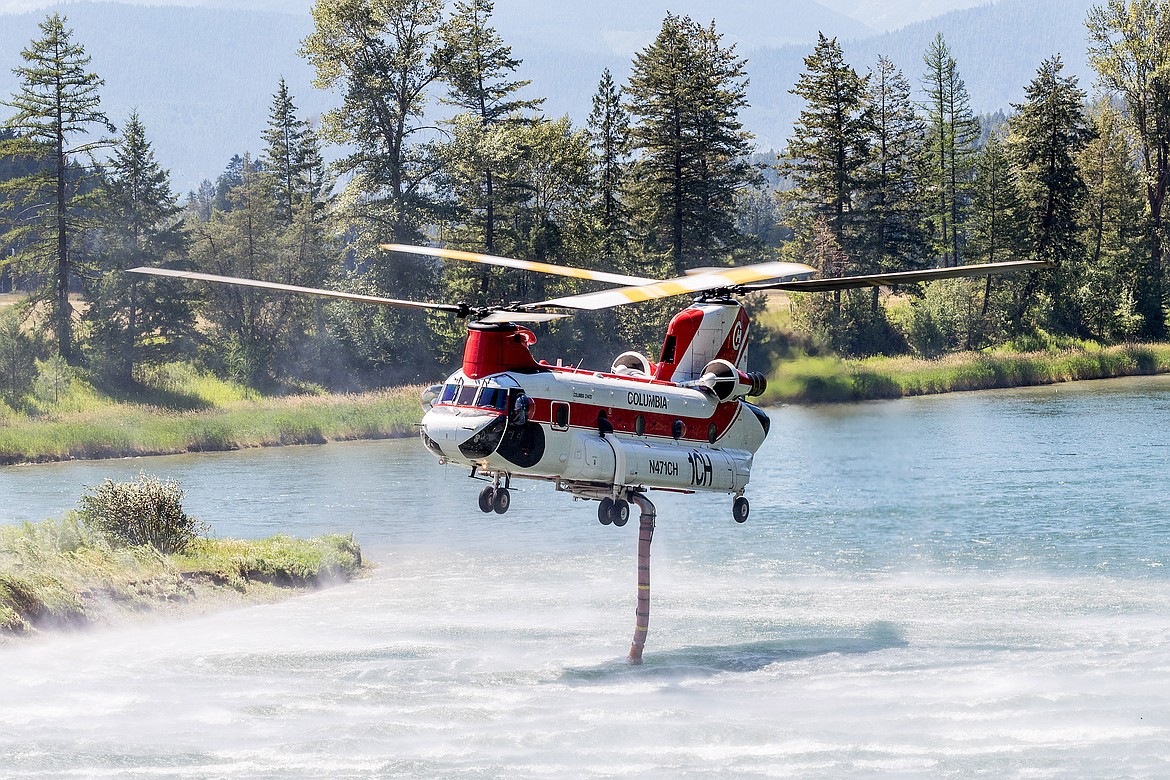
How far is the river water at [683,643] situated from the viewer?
2300 cm

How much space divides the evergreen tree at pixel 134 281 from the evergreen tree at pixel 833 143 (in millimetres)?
34678

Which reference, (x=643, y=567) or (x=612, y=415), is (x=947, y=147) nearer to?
(x=643, y=567)

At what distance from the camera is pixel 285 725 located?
931 inches

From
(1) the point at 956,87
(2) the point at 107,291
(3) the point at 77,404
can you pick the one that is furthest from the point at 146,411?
(1) the point at 956,87

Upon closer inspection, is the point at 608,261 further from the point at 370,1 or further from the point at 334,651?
the point at 334,651

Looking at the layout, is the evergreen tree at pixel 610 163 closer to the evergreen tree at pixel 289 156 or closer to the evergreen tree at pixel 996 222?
the evergreen tree at pixel 289 156

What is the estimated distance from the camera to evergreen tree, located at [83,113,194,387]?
222 ft

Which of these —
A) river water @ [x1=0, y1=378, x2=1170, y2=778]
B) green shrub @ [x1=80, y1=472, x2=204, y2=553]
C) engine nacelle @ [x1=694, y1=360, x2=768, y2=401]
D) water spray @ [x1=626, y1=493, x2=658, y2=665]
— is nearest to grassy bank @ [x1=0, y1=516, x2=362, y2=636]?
green shrub @ [x1=80, y1=472, x2=204, y2=553]

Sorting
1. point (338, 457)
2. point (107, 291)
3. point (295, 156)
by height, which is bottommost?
point (338, 457)

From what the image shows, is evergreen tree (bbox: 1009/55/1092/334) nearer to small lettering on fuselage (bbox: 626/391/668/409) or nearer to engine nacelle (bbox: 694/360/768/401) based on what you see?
engine nacelle (bbox: 694/360/768/401)

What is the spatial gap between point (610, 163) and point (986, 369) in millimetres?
25165

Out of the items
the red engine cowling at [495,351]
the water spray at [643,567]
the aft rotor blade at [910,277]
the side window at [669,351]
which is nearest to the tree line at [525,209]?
the water spray at [643,567]

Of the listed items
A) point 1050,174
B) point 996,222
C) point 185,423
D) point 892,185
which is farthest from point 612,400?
point 1050,174

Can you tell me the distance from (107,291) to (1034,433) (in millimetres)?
43833
